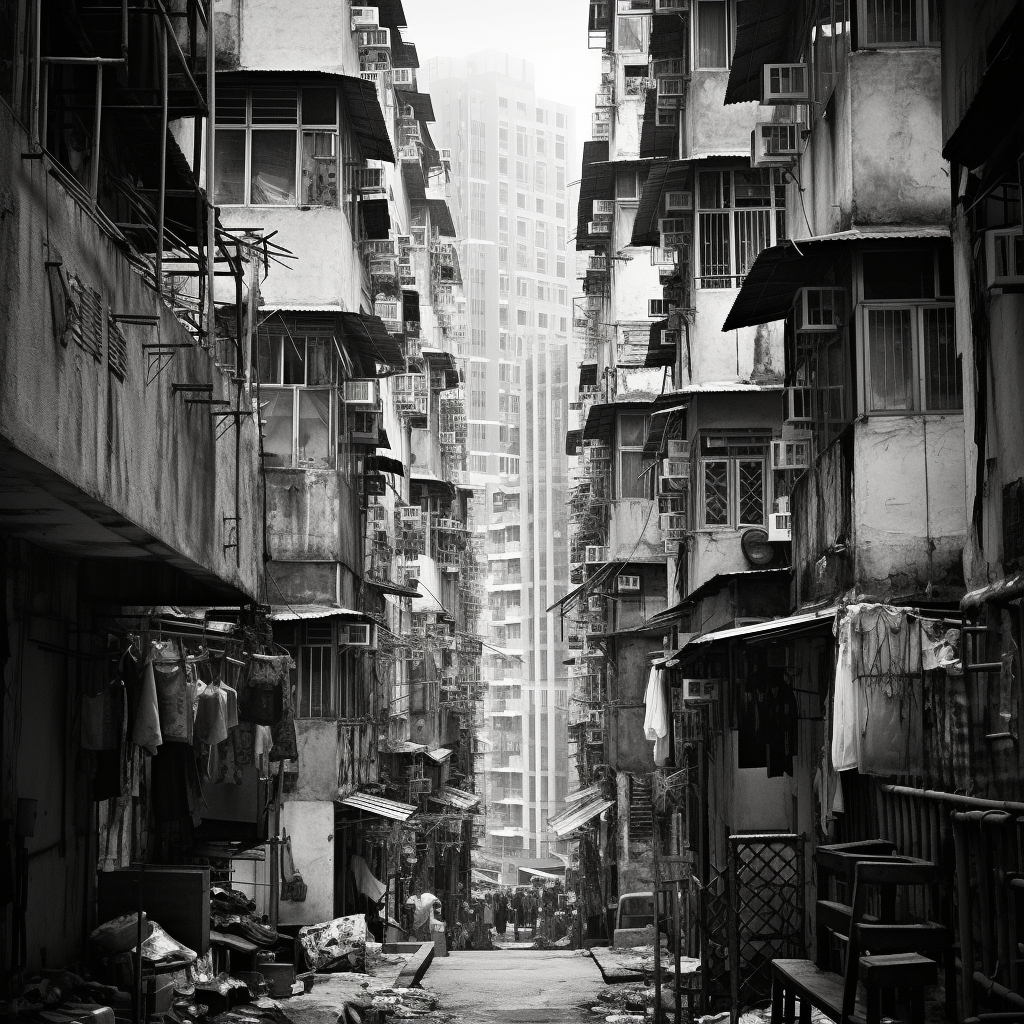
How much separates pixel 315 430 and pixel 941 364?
41.6 feet

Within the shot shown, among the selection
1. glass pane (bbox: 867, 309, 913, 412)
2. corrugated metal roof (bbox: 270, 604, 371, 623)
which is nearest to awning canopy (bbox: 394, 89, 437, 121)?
corrugated metal roof (bbox: 270, 604, 371, 623)

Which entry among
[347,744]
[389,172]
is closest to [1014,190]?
[347,744]

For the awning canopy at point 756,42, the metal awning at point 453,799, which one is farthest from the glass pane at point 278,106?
the metal awning at point 453,799

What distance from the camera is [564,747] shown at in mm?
96062

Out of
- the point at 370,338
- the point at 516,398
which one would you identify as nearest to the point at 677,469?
the point at 370,338

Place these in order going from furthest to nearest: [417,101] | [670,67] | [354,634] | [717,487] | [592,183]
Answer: [417,101] → [592,183] → [670,67] → [354,634] → [717,487]

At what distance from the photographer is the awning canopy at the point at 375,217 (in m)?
28.7

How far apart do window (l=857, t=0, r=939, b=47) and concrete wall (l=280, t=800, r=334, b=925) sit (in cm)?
1608

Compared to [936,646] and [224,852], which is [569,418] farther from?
[936,646]

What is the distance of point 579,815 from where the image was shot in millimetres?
38562

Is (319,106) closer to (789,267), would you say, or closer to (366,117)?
(366,117)

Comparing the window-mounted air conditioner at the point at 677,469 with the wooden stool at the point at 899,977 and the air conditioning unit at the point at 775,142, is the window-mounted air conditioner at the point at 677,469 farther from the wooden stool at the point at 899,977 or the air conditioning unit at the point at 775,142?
the wooden stool at the point at 899,977

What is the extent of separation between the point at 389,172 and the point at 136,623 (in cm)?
2852

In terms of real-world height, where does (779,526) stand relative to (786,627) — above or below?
above
